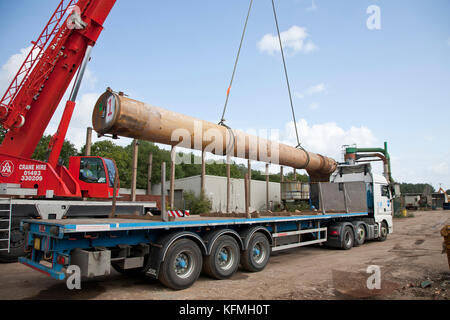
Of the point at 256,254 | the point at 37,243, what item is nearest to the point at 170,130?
Answer: the point at 37,243

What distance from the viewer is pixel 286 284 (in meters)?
6.32

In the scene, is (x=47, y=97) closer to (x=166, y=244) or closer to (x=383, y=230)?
(x=166, y=244)

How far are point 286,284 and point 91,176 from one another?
6772mm

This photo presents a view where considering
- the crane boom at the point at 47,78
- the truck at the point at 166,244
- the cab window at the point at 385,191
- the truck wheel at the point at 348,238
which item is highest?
the crane boom at the point at 47,78

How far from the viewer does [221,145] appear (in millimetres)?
6160

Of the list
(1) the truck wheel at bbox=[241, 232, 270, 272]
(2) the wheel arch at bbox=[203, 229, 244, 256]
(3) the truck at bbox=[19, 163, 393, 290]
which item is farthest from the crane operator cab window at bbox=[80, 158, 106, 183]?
(1) the truck wheel at bbox=[241, 232, 270, 272]

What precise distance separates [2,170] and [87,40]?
399cm

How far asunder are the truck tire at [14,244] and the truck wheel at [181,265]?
16.0ft

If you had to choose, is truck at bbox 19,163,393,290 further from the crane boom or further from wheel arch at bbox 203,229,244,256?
the crane boom

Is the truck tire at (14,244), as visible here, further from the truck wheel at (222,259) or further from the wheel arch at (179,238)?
the truck wheel at (222,259)

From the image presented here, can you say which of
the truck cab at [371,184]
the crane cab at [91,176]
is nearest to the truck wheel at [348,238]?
the truck cab at [371,184]

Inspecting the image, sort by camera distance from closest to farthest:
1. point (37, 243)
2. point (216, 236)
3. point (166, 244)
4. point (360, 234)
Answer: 1. point (37, 243)
2. point (166, 244)
3. point (216, 236)
4. point (360, 234)

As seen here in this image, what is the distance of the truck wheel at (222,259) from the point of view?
6.38 meters

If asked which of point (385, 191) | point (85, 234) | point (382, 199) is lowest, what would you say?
point (85, 234)
